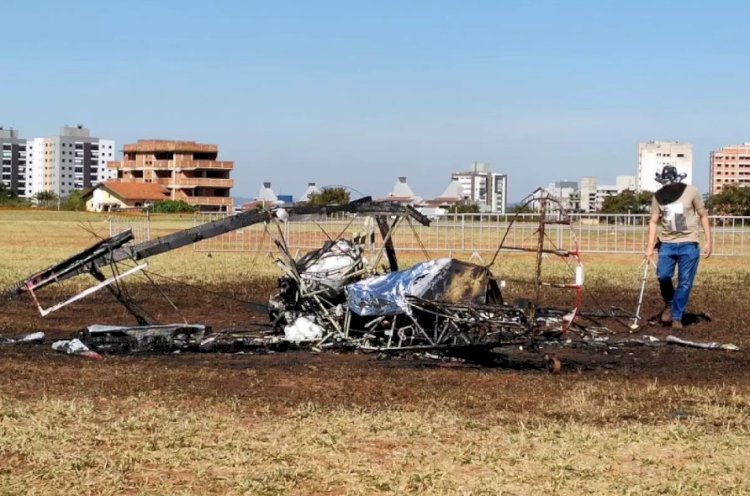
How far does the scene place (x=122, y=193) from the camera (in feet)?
432

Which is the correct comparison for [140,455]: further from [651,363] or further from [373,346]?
[651,363]

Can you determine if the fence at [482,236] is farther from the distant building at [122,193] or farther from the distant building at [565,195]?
the distant building at [122,193]

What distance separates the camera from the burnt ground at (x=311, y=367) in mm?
9961

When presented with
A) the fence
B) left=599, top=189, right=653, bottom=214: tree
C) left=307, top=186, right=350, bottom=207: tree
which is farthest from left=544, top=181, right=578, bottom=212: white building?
left=599, top=189, right=653, bottom=214: tree

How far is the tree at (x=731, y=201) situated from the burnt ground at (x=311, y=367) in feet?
239

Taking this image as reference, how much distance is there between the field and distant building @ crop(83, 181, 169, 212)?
11936 centimetres

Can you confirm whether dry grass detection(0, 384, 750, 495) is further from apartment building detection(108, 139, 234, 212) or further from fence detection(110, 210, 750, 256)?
apartment building detection(108, 139, 234, 212)

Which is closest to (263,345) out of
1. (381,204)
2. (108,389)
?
(381,204)

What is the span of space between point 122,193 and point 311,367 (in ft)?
408

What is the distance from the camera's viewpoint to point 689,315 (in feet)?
55.8

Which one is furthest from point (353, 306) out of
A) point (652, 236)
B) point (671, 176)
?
point (671, 176)

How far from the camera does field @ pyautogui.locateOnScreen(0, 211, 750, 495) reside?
22.0ft

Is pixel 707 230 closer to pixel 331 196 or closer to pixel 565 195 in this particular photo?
pixel 565 195

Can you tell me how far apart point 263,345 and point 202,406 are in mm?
4011
